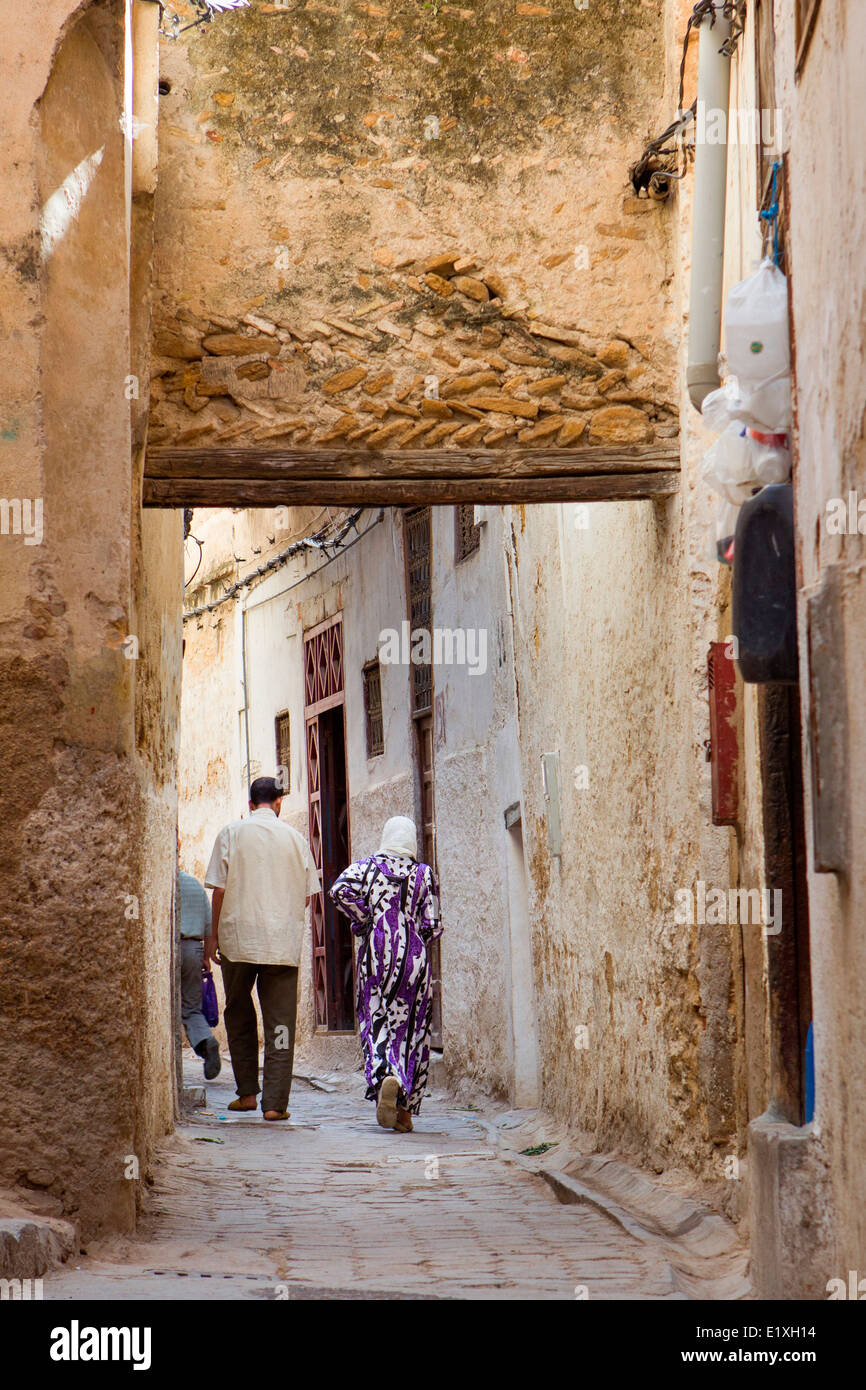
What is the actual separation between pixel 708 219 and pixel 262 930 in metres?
4.41

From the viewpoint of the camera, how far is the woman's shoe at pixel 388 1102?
868 centimetres

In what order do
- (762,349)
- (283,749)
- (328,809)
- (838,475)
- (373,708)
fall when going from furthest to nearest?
(283,749) < (328,809) < (373,708) < (762,349) < (838,475)

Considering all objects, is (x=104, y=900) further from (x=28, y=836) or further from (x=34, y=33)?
(x=34, y=33)

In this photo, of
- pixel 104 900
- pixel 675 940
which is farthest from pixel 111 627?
pixel 675 940

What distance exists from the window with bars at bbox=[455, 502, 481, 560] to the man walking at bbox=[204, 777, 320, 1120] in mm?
3554

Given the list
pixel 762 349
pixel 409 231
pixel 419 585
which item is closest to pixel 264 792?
pixel 409 231

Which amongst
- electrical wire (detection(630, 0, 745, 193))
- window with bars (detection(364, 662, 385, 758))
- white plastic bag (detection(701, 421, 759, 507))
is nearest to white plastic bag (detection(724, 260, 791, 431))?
white plastic bag (detection(701, 421, 759, 507))

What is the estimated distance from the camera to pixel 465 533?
40.4 feet

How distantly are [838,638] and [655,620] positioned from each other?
3320 millimetres

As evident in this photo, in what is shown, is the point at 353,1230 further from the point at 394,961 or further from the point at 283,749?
the point at 283,749

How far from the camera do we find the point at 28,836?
185 inches

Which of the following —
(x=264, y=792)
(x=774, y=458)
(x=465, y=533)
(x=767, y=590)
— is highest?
(x=465, y=533)

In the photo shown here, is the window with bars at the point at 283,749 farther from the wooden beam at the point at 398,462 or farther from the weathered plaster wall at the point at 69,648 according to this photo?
the weathered plaster wall at the point at 69,648

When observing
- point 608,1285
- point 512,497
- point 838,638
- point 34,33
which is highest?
point 34,33
